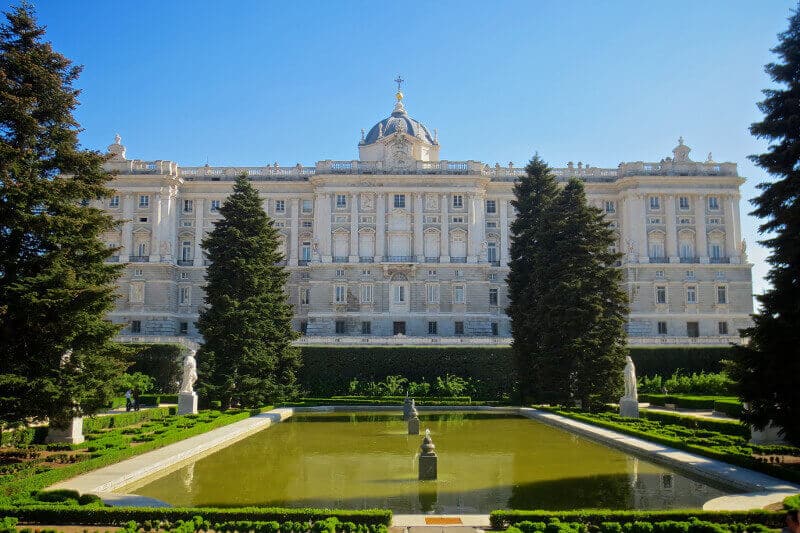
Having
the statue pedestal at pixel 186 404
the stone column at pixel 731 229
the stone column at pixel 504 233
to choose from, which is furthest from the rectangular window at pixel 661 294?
the statue pedestal at pixel 186 404

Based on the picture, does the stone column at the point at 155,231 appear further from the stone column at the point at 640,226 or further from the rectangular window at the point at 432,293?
the stone column at the point at 640,226

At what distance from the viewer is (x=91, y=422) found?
20.2 meters

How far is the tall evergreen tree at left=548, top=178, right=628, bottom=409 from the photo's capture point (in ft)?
91.6

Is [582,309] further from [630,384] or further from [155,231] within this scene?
[155,231]

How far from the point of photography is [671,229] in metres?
59.7

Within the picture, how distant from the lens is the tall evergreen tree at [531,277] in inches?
1280

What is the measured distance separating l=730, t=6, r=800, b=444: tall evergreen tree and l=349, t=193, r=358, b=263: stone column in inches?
1687

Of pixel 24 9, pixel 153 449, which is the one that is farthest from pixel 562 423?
pixel 24 9

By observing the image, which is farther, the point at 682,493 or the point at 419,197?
the point at 419,197

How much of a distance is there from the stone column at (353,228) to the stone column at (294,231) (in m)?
6.02

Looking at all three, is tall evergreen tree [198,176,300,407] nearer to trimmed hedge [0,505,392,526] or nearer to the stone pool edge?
the stone pool edge

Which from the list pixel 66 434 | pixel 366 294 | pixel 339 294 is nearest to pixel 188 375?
pixel 66 434

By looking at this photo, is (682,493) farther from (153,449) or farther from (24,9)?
(24,9)

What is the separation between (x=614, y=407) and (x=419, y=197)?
33.0 meters
